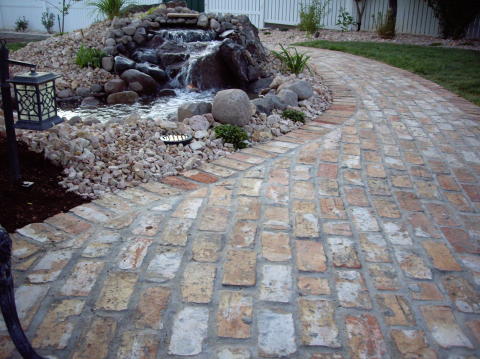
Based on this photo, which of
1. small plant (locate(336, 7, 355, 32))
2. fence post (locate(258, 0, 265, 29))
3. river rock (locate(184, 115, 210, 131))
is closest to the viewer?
river rock (locate(184, 115, 210, 131))

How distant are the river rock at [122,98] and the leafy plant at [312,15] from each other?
262 inches

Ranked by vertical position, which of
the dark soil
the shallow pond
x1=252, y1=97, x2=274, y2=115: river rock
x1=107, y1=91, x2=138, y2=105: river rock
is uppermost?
x1=252, y1=97, x2=274, y2=115: river rock

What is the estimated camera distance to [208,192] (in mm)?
2902

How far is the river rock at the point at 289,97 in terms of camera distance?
4793mm

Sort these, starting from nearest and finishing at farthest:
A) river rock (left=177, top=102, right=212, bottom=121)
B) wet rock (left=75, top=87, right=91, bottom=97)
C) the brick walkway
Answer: the brick walkway, river rock (left=177, top=102, right=212, bottom=121), wet rock (left=75, top=87, right=91, bottom=97)

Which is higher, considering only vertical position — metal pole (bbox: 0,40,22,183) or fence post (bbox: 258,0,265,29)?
fence post (bbox: 258,0,265,29)

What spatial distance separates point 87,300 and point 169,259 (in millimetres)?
437

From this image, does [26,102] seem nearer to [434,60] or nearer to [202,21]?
[202,21]

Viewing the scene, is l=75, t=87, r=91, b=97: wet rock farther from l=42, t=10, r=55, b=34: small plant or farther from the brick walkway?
l=42, t=10, r=55, b=34: small plant

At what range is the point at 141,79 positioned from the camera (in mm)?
6828

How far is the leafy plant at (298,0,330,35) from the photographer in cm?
1152

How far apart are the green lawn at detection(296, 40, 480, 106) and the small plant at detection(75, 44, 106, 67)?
466cm

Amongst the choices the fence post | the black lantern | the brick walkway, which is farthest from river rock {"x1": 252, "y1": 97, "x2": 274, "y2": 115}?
the fence post

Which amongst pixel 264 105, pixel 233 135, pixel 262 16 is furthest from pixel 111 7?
pixel 233 135
